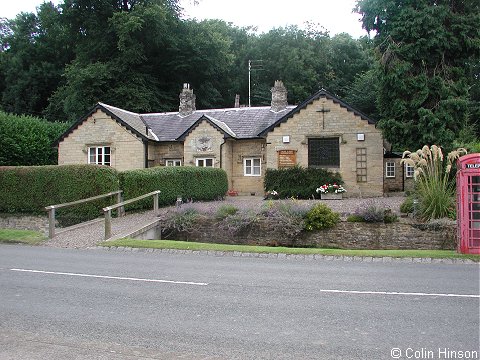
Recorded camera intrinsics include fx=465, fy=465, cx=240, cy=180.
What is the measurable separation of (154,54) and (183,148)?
2596cm

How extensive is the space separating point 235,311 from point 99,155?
2767cm

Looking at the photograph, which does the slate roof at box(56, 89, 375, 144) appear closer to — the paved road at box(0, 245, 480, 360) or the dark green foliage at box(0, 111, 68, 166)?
the dark green foliage at box(0, 111, 68, 166)

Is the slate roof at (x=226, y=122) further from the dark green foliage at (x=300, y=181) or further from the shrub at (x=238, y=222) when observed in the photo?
the shrub at (x=238, y=222)

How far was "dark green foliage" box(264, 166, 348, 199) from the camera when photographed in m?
28.4

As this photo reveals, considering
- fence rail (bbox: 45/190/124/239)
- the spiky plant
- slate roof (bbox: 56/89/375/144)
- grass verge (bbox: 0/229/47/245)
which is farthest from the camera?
slate roof (bbox: 56/89/375/144)

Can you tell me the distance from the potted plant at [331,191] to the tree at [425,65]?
4.40 m

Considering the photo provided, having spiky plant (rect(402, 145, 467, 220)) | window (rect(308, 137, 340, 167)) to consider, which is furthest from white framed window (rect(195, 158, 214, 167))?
spiky plant (rect(402, 145, 467, 220))

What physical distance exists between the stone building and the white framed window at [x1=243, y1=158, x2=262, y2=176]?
0.23ft

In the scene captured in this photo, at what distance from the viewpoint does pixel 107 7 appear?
52094 mm

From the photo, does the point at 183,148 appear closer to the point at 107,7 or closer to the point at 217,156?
the point at 217,156

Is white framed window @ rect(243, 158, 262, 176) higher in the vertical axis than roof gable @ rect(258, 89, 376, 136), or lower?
lower

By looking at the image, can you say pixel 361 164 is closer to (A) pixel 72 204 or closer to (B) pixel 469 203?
(B) pixel 469 203

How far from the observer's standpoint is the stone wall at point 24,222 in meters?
23.1

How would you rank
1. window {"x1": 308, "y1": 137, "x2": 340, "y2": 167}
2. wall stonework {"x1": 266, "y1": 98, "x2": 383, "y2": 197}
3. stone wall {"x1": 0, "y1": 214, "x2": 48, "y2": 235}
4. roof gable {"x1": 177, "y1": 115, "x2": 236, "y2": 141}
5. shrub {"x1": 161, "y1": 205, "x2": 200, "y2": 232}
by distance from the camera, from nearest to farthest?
shrub {"x1": 161, "y1": 205, "x2": 200, "y2": 232}
stone wall {"x1": 0, "y1": 214, "x2": 48, "y2": 235}
wall stonework {"x1": 266, "y1": 98, "x2": 383, "y2": 197}
window {"x1": 308, "y1": 137, "x2": 340, "y2": 167}
roof gable {"x1": 177, "y1": 115, "x2": 236, "y2": 141}
